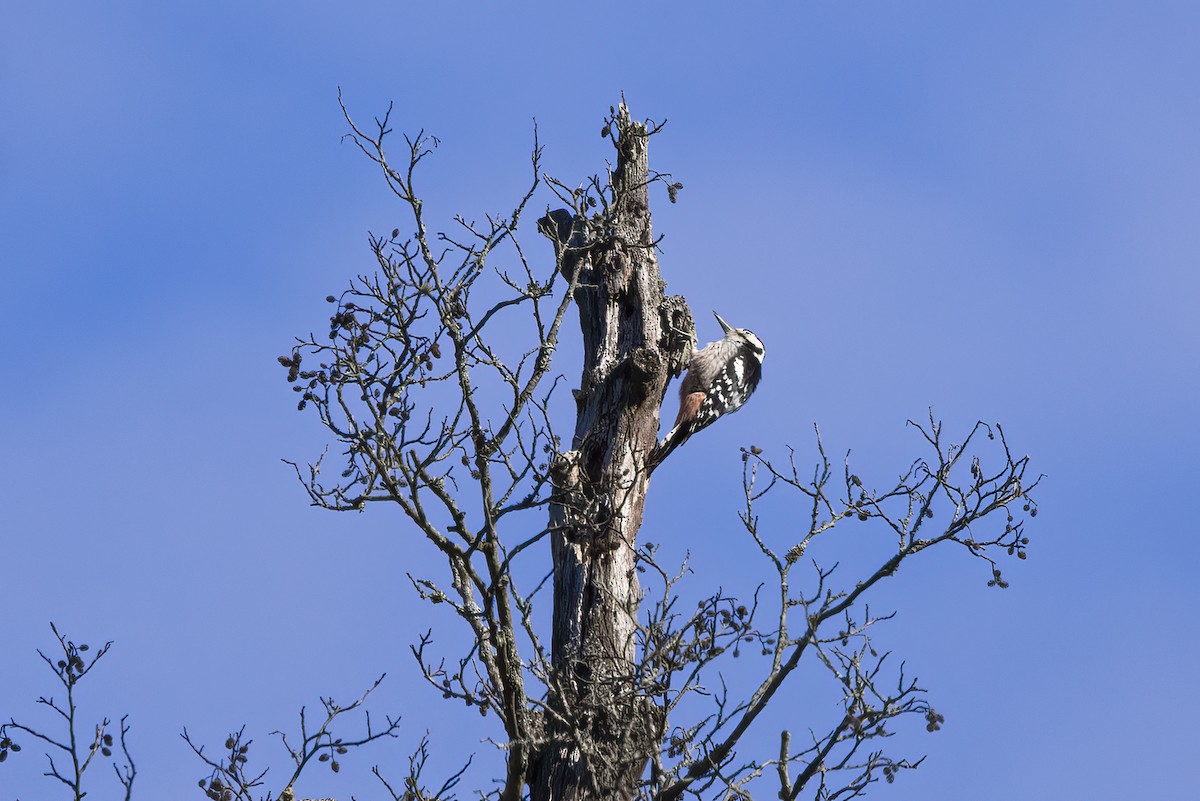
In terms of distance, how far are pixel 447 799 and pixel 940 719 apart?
1.95 meters

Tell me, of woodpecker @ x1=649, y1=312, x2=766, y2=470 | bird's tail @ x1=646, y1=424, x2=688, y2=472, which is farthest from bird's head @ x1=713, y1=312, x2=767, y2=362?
bird's tail @ x1=646, y1=424, x2=688, y2=472

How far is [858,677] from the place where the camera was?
4922 millimetres

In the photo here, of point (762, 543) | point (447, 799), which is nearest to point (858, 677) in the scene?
point (762, 543)

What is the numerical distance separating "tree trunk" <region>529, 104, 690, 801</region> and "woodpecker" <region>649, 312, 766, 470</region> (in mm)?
603

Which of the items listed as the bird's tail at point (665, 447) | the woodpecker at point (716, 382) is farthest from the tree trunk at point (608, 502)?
the woodpecker at point (716, 382)

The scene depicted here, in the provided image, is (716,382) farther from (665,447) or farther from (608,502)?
(608,502)

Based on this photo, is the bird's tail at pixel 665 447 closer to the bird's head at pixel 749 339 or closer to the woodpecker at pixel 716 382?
the woodpecker at pixel 716 382

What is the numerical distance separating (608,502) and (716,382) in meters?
2.28

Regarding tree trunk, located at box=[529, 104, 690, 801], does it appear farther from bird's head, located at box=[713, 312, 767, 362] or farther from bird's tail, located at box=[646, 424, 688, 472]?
bird's head, located at box=[713, 312, 767, 362]

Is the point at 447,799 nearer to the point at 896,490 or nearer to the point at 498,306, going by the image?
the point at 498,306

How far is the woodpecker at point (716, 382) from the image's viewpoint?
7.54 metres

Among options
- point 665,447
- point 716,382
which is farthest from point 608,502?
point 716,382

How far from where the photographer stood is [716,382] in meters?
8.02

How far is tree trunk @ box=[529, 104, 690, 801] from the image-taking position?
16.3 ft
